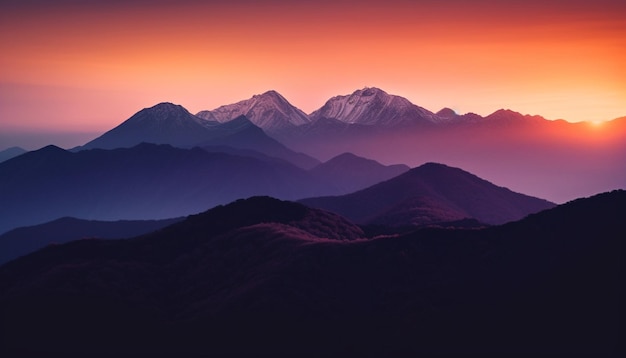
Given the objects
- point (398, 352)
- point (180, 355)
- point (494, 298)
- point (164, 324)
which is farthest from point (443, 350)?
point (164, 324)

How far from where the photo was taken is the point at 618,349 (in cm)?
15112

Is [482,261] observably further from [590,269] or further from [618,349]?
[618,349]

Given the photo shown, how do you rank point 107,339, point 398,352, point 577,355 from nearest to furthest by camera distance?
point 577,355
point 398,352
point 107,339

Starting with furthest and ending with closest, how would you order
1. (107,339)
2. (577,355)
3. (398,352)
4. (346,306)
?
(346,306) < (107,339) < (398,352) < (577,355)

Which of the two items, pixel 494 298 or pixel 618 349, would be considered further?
pixel 494 298

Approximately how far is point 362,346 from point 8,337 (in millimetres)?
71525

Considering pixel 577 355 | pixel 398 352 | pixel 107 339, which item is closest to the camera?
pixel 577 355

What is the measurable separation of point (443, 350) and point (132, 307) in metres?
73.0

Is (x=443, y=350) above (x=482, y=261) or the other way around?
the other way around

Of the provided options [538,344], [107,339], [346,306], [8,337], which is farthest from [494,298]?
[8,337]

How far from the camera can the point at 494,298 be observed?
174250 mm

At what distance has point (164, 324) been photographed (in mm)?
183500

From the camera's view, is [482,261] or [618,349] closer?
[618,349]

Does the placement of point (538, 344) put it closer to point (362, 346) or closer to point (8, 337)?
point (362, 346)
